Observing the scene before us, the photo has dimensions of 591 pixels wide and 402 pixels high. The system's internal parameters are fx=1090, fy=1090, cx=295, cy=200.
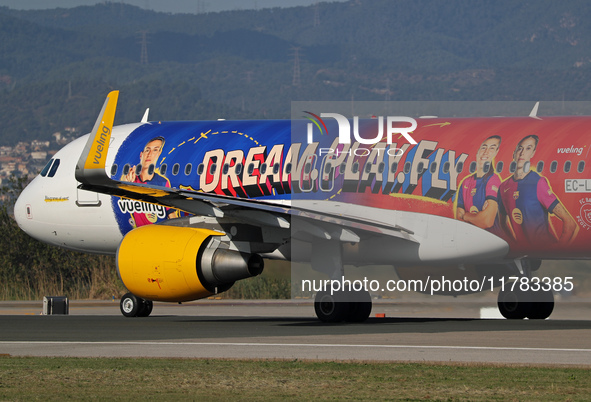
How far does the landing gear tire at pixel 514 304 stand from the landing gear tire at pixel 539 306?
0.10 metres

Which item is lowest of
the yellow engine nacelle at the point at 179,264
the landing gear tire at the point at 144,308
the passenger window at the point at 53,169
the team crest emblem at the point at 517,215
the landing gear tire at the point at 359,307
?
the landing gear tire at the point at 144,308

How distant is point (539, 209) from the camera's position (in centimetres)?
2228

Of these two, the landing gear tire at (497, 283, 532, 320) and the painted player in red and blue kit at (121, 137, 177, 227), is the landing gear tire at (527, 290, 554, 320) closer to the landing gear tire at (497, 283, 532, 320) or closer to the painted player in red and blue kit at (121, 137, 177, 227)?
the landing gear tire at (497, 283, 532, 320)

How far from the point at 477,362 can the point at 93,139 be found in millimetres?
9527

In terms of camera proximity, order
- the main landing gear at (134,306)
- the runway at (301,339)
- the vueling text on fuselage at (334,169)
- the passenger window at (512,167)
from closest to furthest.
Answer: the runway at (301,339)
the passenger window at (512,167)
the vueling text on fuselage at (334,169)
the main landing gear at (134,306)

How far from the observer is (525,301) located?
26.6m

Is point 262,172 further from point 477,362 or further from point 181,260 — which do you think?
point 477,362

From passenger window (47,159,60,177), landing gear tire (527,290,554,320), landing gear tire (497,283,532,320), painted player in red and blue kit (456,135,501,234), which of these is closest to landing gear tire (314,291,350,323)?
painted player in red and blue kit (456,135,501,234)

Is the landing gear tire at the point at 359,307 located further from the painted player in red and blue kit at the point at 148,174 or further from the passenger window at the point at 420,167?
the painted player in red and blue kit at the point at 148,174

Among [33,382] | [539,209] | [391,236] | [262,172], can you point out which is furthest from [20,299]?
[33,382]

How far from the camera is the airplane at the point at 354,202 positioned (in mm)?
22047

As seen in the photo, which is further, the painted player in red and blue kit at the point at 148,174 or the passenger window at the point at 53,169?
the passenger window at the point at 53,169

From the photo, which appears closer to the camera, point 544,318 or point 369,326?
point 369,326

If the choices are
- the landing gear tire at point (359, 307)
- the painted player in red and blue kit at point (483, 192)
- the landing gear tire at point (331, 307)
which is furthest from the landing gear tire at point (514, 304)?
the landing gear tire at point (331, 307)
